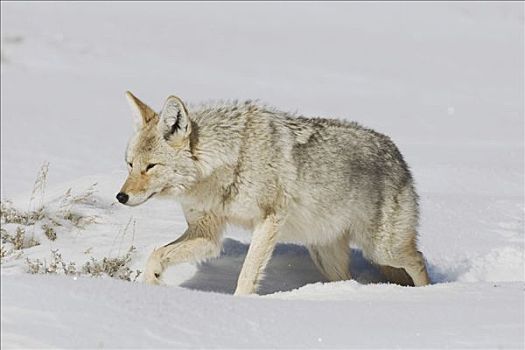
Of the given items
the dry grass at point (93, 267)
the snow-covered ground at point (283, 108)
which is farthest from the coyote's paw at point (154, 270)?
the snow-covered ground at point (283, 108)

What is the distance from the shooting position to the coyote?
19.3ft

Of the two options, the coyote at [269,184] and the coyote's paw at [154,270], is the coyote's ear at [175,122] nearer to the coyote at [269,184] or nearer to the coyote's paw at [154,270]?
the coyote at [269,184]

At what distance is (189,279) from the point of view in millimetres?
6586

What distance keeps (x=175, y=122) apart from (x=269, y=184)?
0.77 m

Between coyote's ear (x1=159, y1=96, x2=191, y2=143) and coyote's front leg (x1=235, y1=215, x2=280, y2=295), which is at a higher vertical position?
coyote's ear (x1=159, y1=96, x2=191, y2=143)

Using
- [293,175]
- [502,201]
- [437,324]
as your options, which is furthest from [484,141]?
[437,324]

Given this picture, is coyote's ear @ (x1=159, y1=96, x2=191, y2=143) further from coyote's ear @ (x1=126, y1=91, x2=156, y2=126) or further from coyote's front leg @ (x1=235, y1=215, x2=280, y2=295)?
coyote's front leg @ (x1=235, y1=215, x2=280, y2=295)

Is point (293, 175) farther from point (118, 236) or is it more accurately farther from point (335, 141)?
point (118, 236)

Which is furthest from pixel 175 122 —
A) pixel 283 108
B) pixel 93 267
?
pixel 283 108

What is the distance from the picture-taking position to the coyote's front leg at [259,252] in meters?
5.93

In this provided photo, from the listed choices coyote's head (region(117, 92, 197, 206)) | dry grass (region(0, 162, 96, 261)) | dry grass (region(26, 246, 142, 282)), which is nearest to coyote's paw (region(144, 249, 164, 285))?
dry grass (region(26, 246, 142, 282))

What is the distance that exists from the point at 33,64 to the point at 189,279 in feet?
37.8

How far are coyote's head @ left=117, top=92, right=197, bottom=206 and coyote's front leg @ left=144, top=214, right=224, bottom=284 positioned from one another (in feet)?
1.22

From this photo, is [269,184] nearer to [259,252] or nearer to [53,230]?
[259,252]
